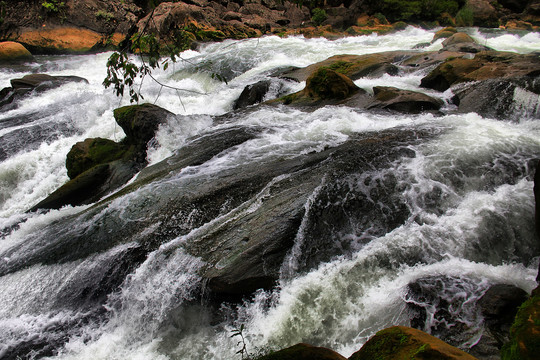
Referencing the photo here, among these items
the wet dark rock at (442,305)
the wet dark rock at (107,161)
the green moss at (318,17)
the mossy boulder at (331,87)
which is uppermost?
the green moss at (318,17)

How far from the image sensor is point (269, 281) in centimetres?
382

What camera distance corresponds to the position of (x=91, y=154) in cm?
742

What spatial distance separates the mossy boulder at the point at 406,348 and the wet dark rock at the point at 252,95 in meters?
8.68

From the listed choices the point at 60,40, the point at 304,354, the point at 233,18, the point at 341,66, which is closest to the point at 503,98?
the point at 341,66

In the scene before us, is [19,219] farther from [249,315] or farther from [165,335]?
[249,315]

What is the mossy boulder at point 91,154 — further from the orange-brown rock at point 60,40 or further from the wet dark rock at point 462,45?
the orange-brown rock at point 60,40

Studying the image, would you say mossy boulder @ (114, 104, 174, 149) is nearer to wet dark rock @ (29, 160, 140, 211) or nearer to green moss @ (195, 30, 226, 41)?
wet dark rock @ (29, 160, 140, 211)

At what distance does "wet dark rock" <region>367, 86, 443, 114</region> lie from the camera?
296 inches

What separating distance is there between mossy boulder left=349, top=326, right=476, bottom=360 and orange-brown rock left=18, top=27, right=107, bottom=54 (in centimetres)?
2052

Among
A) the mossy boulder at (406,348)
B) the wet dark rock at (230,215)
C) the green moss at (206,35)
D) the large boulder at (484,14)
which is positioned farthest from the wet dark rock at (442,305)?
the large boulder at (484,14)

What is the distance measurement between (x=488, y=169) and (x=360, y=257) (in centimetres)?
258

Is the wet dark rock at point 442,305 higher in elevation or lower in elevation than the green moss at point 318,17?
lower

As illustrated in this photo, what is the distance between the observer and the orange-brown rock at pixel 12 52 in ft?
53.3

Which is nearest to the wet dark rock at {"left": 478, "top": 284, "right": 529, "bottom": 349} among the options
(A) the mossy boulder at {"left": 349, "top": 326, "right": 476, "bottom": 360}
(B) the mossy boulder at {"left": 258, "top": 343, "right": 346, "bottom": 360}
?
(A) the mossy boulder at {"left": 349, "top": 326, "right": 476, "bottom": 360}
